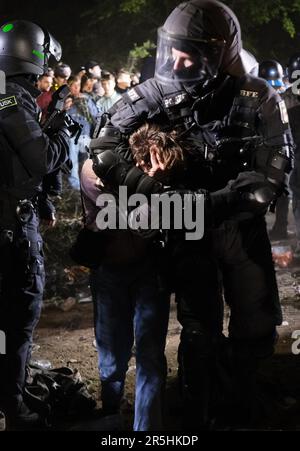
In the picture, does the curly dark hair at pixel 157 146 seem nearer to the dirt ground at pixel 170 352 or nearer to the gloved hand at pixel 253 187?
the gloved hand at pixel 253 187

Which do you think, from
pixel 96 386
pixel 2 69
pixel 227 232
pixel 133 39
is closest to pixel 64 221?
pixel 96 386

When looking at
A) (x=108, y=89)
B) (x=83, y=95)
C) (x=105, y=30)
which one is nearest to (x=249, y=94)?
(x=83, y=95)

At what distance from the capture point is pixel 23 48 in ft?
10.5

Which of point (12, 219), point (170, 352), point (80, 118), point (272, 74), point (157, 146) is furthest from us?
point (272, 74)

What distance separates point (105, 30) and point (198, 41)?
573 inches

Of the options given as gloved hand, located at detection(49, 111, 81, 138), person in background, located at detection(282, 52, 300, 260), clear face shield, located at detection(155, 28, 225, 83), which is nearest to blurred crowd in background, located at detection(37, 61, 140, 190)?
person in background, located at detection(282, 52, 300, 260)

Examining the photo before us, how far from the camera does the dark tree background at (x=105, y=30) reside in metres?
15.2

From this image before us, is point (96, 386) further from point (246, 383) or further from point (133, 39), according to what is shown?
point (133, 39)

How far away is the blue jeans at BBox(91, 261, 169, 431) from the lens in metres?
2.75

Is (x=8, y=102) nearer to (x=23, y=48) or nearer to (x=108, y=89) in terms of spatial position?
(x=23, y=48)

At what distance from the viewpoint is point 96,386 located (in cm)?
377

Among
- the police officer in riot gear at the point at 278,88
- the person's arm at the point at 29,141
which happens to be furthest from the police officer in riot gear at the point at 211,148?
the police officer in riot gear at the point at 278,88

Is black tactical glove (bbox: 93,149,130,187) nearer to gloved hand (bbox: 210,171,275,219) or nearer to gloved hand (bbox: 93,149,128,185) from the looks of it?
gloved hand (bbox: 93,149,128,185)

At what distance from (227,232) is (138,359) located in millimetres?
847
